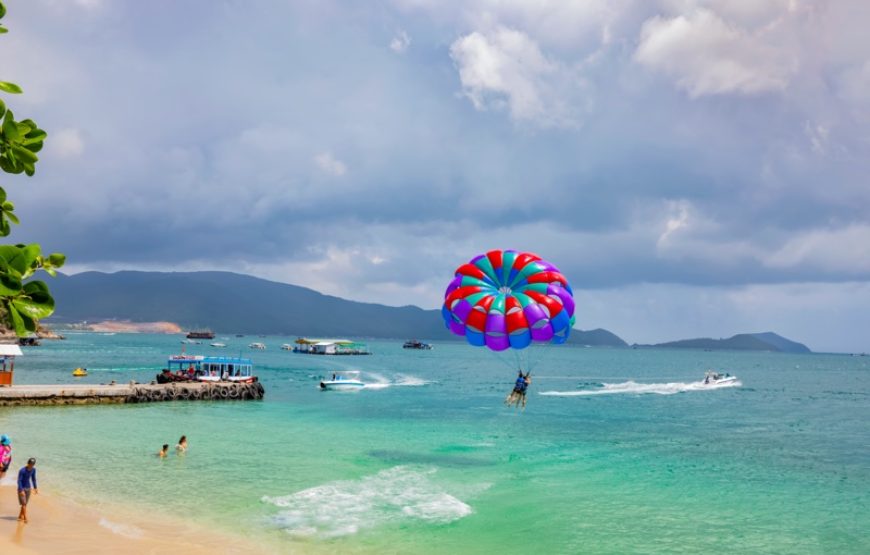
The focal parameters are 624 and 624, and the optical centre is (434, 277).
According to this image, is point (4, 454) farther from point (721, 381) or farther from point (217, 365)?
point (721, 381)

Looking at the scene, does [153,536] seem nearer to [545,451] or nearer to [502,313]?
[502,313]

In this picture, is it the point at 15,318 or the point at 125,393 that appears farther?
the point at 125,393

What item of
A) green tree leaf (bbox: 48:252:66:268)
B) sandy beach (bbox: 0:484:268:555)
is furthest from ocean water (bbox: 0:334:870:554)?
green tree leaf (bbox: 48:252:66:268)

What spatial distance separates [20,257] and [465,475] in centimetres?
2481

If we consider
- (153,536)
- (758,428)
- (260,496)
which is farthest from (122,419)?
(758,428)

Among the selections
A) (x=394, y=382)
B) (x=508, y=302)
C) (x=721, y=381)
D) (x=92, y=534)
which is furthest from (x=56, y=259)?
(x=721, y=381)

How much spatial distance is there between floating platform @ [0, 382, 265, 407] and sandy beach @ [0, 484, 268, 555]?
2549 cm

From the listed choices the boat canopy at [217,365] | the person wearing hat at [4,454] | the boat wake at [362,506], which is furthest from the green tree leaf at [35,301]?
the boat canopy at [217,365]

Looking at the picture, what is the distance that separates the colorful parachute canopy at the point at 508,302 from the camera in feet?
68.5

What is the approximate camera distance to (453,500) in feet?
72.2

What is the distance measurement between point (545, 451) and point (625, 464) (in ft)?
14.0

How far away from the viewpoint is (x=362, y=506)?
20.7 m

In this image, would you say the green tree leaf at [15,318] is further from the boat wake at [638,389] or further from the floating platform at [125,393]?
the boat wake at [638,389]

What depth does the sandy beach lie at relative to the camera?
15516 mm
